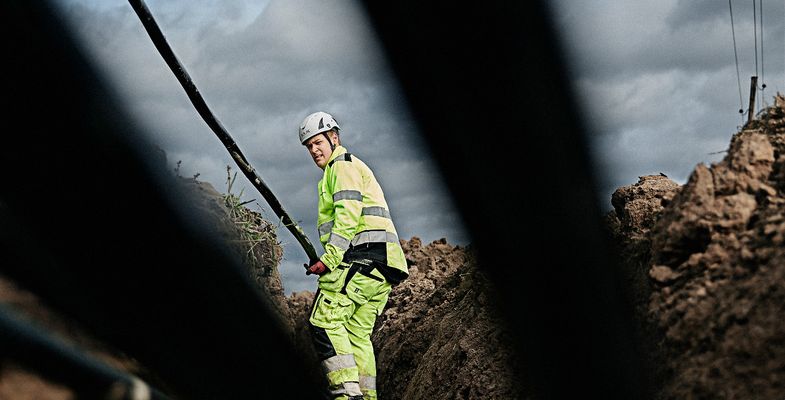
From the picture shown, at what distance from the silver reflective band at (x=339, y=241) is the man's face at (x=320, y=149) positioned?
0.76m

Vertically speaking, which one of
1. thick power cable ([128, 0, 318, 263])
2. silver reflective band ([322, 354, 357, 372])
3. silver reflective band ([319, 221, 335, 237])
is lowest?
silver reflective band ([322, 354, 357, 372])

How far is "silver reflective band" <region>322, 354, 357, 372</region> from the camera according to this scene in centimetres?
509

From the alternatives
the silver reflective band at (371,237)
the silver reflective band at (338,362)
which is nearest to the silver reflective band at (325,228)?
the silver reflective band at (371,237)

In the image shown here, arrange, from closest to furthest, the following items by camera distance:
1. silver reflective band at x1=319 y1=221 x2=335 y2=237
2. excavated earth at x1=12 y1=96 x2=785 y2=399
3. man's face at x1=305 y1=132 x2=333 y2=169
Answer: excavated earth at x1=12 y1=96 x2=785 y2=399
silver reflective band at x1=319 y1=221 x2=335 y2=237
man's face at x1=305 y1=132 x2=333 y2=169

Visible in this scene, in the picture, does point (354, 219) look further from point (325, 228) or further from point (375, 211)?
point (325, 228)

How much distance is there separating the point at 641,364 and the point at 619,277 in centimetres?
52

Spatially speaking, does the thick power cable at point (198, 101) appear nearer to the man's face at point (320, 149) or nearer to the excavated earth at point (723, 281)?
the man's face at point (320, 149)

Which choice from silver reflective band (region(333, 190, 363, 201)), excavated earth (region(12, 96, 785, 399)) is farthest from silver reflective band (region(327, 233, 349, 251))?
excavated earth (region(12, 96, 785, 399))

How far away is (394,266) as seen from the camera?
5355 millimetres

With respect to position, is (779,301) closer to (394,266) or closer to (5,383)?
(5,383)

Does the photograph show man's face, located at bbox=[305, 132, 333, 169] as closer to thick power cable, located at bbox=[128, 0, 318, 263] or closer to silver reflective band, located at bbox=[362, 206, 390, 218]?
silver reflective band, located at bbox=[362, 206, 390, 218]

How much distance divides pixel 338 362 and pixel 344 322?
0.96 feet

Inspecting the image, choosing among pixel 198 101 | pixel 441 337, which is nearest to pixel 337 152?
pixel 441 337

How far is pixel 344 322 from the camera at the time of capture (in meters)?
5.24
